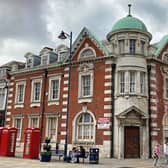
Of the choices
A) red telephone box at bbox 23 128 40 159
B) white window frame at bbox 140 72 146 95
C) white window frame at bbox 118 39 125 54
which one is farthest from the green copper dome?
red telephone box at bbox 23 128 40 159

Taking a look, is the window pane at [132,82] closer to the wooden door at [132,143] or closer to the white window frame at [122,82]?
the white window frame at [122,82]

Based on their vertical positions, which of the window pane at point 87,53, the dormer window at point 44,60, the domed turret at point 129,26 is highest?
the domed turret at point 129,26

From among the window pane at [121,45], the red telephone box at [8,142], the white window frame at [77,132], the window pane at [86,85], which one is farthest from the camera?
the window pane at [86,85]

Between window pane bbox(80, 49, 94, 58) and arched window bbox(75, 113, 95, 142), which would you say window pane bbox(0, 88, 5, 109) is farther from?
window pane bbox(80, 49, 94, 58)

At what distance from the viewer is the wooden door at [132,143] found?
2939 centimetres

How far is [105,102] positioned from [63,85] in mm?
6066

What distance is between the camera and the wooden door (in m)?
29.4

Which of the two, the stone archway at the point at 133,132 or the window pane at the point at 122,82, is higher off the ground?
the window pane at the point at 122,82

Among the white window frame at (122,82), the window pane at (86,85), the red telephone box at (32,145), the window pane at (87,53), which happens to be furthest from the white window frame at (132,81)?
the red telephone box at (32,145)

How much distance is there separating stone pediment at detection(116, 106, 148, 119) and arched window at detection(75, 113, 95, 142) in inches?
129

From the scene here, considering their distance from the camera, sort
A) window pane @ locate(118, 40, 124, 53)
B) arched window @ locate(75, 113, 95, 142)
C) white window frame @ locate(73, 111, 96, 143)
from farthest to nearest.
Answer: arched window @ locate(75, 113, 95, 142)
window pane @ locate(118, 40, 124, 53)
white window frame @ locate(73, 111, 96, 143)

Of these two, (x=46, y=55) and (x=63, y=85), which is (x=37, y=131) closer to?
(x=63, y=85)

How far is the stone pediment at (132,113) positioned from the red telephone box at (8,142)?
9.49 meters

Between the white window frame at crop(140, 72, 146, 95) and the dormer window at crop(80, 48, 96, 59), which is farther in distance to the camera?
the dormer window at crop(80, 48, 96, 59)
